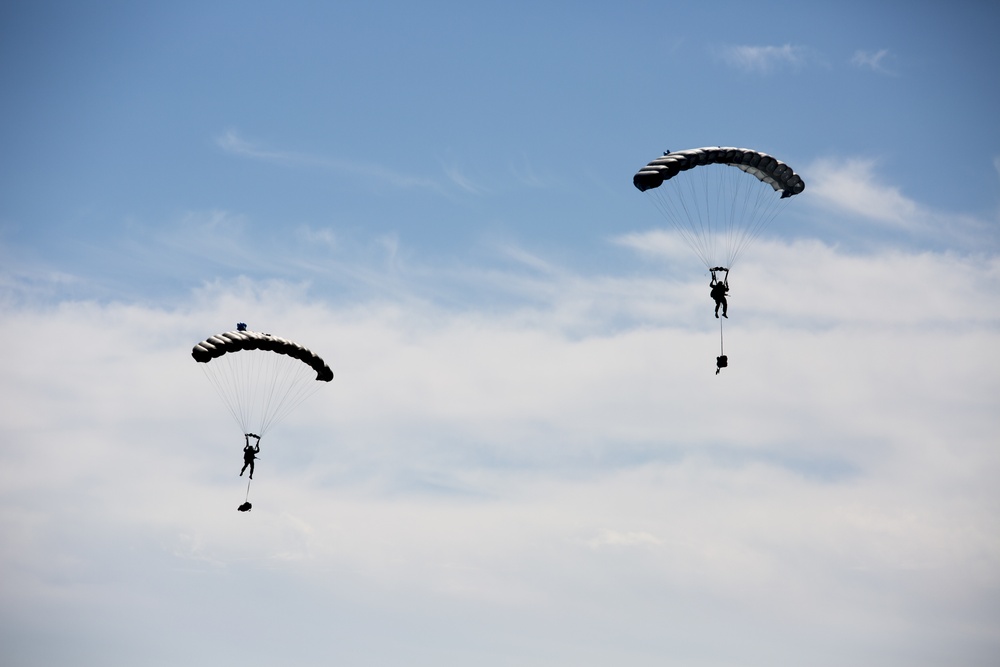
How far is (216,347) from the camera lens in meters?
68.1

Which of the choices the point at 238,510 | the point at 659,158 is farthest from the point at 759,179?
the point at 238,510

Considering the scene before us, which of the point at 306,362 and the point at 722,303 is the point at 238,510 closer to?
the point at 306,362

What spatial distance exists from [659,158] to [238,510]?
85.3ft

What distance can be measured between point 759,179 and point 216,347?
27472 millimetres

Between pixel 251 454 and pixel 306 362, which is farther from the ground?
pixel 306 362

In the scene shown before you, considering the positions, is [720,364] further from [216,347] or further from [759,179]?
[216,347]

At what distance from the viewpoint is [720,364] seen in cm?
6938

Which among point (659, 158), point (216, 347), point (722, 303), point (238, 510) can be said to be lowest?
point (238, 510)

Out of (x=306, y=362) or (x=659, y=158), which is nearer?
(x=659, y=158)

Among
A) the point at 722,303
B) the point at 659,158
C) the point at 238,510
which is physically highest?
the point at 659,158

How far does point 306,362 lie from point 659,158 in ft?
66.4

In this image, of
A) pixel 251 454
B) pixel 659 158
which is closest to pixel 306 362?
pixel 251 454

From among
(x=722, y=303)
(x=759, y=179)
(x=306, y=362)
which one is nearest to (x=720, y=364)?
(x=722, y=303)

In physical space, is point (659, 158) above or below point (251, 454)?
above
